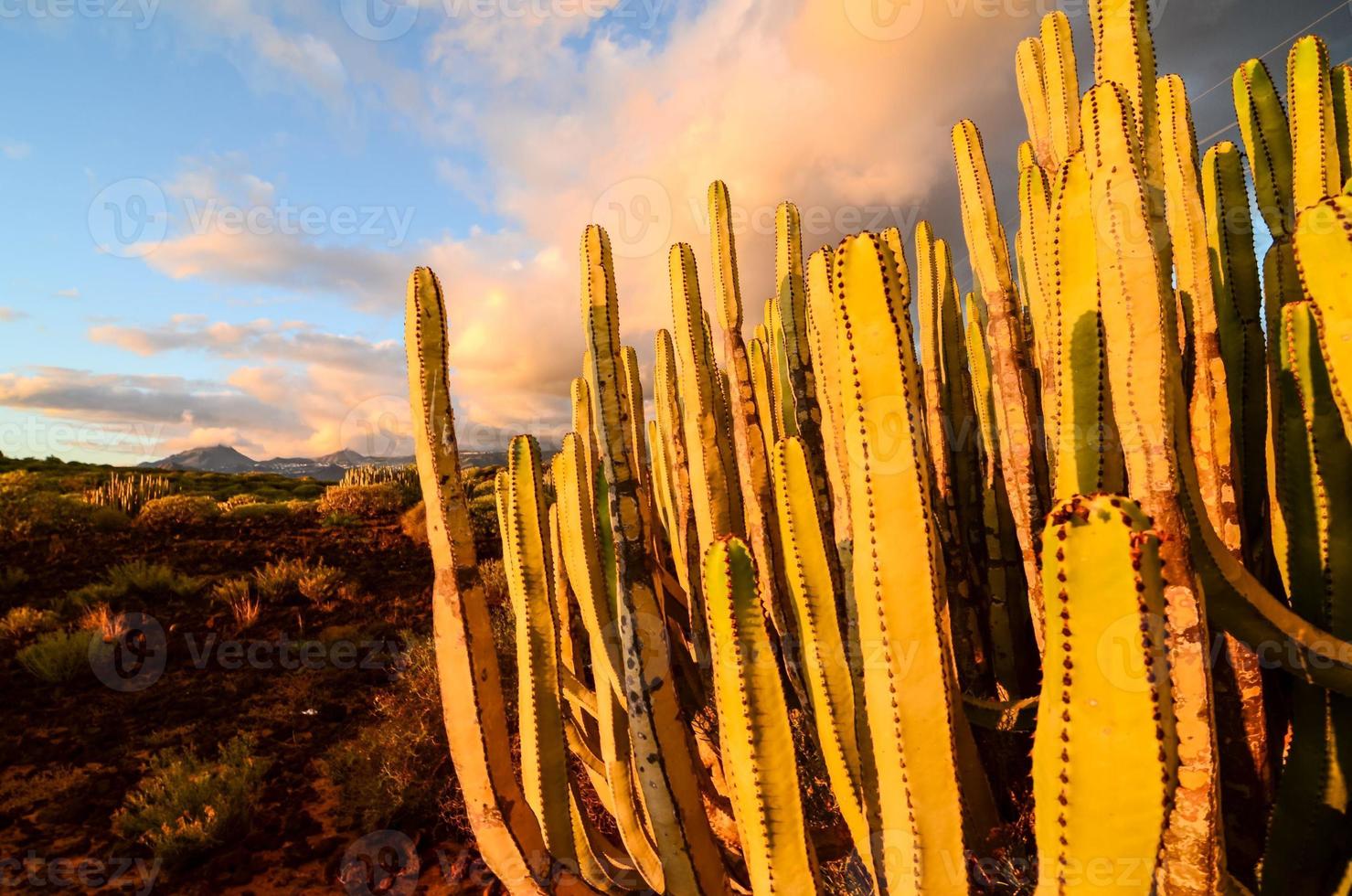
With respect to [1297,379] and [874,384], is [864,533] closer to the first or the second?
[874,384]

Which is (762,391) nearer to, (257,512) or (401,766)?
(401,766)

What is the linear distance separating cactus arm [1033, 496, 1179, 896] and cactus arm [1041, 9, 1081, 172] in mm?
2310

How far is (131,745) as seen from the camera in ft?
18.4

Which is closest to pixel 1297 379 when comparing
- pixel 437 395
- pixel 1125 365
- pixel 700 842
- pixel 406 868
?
pixel 1125 365

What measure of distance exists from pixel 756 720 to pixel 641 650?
0.70 metres

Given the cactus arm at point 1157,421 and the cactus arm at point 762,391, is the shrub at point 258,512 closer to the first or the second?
the cactus arm at point 762,391

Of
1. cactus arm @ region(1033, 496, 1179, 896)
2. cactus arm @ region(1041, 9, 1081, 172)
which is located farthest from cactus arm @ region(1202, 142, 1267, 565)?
cactus arm @ region(1033, 496, 1179, 896)

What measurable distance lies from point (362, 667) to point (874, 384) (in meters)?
7.34

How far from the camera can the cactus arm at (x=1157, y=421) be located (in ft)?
3.82

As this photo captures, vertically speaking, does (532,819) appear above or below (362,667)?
above

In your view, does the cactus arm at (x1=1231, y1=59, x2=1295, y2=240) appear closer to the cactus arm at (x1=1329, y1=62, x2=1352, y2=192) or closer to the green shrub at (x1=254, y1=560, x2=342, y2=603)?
the cactus arm at (x1=1329, y1=62, x2=1352, y2=192)

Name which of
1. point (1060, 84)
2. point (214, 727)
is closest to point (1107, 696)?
point (1060, 84)

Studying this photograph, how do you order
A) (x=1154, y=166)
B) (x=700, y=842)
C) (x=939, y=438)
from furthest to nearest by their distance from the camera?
(x=939, y=438), (x=700, y=842), (x=1154, y=166)

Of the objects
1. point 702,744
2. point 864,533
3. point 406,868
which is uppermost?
point 864,533
